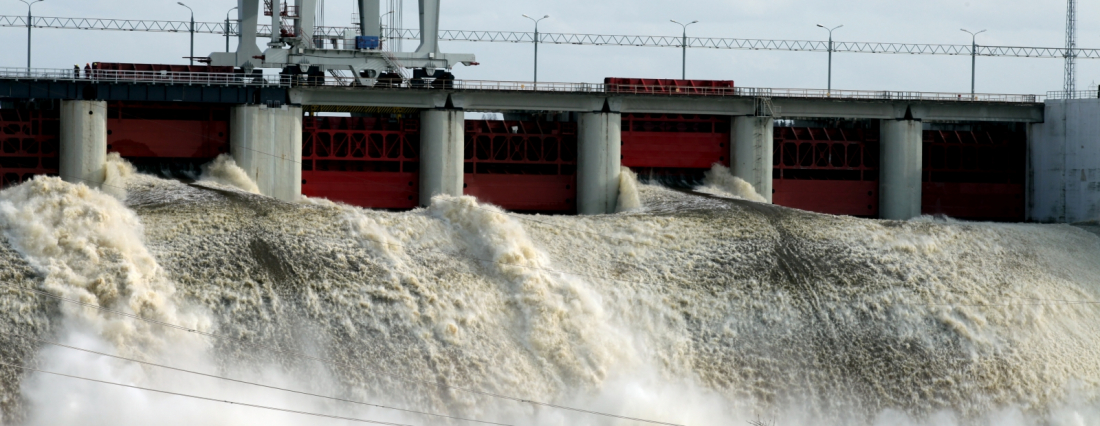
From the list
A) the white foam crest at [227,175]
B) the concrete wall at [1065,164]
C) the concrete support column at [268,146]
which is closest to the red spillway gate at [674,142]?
the concrete support column at [268,146]

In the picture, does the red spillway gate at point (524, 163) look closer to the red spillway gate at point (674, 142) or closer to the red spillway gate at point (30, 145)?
the red spillway gate at point (674, 142)

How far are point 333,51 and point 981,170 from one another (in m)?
41.1

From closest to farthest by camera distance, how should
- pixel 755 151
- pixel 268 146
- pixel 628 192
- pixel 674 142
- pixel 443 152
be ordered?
pixel 268 146 → pixel 443 152 → pixel 628 192 → pixel 755 151 → pixel 674 142

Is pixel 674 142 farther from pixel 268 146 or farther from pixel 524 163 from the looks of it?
pixel 268 146

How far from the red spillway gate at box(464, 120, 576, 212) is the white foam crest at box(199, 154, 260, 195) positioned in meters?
12.9

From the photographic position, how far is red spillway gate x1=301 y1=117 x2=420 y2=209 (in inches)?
2763

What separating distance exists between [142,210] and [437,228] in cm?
1257

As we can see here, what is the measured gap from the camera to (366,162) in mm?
70688

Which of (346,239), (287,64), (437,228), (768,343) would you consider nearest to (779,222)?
(768,343)

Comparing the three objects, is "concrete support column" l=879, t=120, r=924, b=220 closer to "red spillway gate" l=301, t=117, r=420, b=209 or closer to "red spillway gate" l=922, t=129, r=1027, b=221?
"red spillway gate" l=922, t=129, r=1027, b=221

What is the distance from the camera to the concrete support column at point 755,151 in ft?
238

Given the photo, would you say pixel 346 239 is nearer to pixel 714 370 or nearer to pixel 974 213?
pixel 714 370

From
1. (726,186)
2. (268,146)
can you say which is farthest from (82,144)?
(726,186)

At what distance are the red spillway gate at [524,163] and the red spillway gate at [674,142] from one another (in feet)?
11.9
